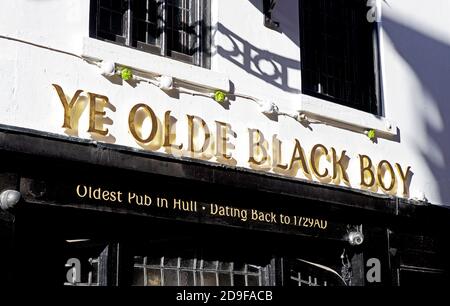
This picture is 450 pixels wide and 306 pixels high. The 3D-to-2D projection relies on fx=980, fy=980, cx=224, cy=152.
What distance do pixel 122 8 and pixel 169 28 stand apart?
612mm

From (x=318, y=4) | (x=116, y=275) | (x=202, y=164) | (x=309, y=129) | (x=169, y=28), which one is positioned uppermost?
(x=318, y=4)

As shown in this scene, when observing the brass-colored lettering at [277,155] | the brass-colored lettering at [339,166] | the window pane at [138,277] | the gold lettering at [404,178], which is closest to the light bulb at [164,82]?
the brass-colored lettering at [277,155]

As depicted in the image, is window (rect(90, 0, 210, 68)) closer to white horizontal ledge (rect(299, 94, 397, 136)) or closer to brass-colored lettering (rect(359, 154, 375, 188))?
white horizontal ledge (rect(299, 94, 397, 136))

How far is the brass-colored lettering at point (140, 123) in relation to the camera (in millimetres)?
9070

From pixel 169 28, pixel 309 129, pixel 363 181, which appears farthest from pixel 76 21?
pixel 363 181

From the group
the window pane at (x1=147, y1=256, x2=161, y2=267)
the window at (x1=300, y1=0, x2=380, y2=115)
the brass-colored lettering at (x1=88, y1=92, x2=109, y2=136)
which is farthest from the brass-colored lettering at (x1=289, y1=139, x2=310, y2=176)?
the brass-colored lettering at (x1=88, y1=92, x2=109, y2=136)

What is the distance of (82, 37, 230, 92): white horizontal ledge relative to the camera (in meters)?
8.91

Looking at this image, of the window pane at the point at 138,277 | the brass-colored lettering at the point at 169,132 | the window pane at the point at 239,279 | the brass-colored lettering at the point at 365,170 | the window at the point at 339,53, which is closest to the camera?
the window pane at the point at 138,277

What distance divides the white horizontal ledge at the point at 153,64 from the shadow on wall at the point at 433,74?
324cm

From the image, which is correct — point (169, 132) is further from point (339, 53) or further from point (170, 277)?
point (339, 53)

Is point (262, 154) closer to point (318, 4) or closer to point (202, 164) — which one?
point (202, 164)

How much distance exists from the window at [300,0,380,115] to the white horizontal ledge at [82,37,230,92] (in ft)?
5.26

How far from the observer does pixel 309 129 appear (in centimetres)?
1081

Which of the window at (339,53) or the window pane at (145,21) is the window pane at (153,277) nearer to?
the window pane at (145,21)
